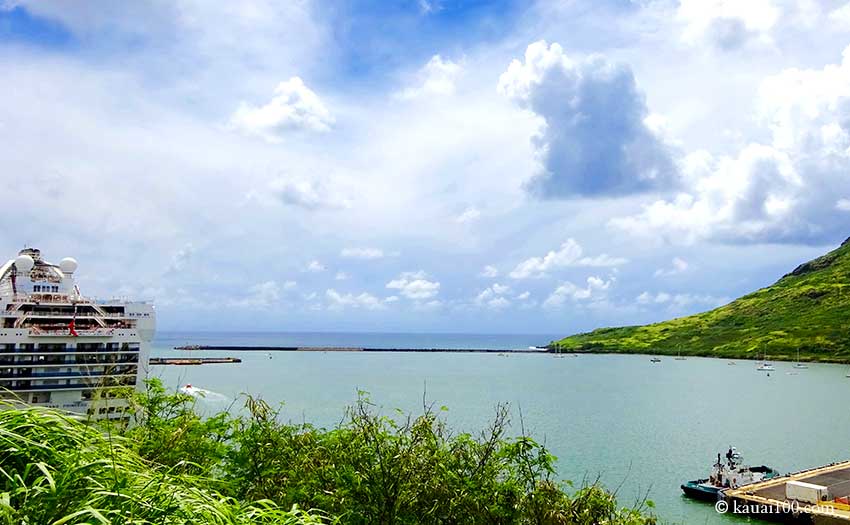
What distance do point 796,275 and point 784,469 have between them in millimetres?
166768

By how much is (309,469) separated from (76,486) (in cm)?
788

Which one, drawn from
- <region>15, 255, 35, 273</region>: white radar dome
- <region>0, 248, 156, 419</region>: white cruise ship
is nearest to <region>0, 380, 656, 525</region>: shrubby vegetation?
<region>0, 248, 156, 419</region>: white cruise ship

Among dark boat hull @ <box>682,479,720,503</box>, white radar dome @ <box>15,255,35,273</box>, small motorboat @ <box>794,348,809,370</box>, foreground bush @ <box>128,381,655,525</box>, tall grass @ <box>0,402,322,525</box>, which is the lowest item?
dark boat hull @ <box>682,479,720,503</box>

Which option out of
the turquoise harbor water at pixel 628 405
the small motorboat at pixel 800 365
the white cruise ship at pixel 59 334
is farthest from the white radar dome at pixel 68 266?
the small motorboat at pixel 800 365

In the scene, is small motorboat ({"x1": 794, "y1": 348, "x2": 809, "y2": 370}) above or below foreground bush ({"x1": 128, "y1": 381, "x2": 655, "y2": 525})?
below

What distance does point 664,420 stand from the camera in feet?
191

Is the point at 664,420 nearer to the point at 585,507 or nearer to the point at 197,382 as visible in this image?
the point at 585,507

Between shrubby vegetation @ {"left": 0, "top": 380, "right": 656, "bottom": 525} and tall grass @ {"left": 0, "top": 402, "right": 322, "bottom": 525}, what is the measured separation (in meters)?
0.01

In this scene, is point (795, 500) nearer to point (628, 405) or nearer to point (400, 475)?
point (400, 475)

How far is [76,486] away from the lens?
4238 millimetres

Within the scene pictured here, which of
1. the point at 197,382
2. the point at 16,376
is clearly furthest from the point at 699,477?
the point at 197,382

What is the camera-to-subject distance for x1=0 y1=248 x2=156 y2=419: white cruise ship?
3153cm

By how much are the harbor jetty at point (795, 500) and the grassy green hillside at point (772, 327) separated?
357 ft

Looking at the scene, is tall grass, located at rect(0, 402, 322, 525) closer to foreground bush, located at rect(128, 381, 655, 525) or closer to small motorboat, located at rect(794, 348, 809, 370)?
foreground bush, located at rect(128, 381, 655, 525)
